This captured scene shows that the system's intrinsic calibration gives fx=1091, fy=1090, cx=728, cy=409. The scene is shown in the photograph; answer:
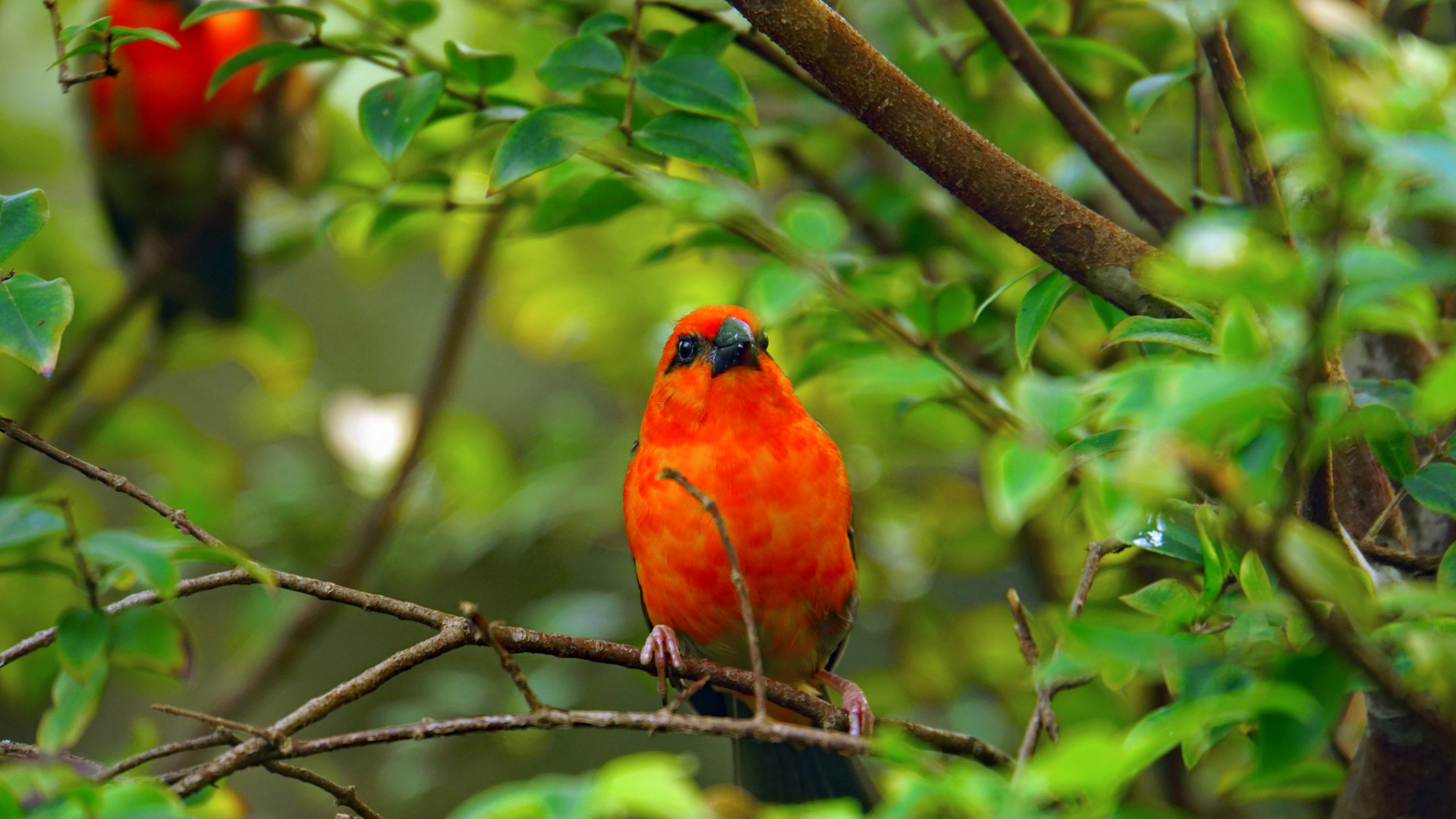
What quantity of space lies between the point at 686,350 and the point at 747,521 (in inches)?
19.6

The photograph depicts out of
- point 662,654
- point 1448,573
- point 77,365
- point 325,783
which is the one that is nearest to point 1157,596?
point 1448,573

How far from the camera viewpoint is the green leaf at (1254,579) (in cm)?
113

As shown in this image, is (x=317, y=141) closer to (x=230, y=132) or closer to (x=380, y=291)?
(x=230, y=132)

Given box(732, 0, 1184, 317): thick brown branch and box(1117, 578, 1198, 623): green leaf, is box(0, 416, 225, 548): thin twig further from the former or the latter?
box(1117, 578, 1198, 623): green leaf

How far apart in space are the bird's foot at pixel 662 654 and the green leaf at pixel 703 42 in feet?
3.07

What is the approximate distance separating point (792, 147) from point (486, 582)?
226 cm

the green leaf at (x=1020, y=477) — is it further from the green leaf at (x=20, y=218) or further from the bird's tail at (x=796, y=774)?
the bird's tail at (x=796, y=774)

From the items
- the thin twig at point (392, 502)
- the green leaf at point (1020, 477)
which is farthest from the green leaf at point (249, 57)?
the green leaf at point (1020, 477)

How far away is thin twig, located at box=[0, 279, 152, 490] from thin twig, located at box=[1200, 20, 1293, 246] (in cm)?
257

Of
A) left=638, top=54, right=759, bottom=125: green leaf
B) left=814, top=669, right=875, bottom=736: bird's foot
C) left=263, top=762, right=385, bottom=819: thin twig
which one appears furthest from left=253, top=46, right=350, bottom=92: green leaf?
left=814, top=669, right=875, bottom=736: bird's foot

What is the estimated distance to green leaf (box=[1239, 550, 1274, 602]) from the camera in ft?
3.70

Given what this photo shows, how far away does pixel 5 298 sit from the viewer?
1.20 meters

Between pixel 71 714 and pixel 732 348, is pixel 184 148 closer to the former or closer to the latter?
pixel 732 348

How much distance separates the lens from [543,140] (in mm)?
1590
